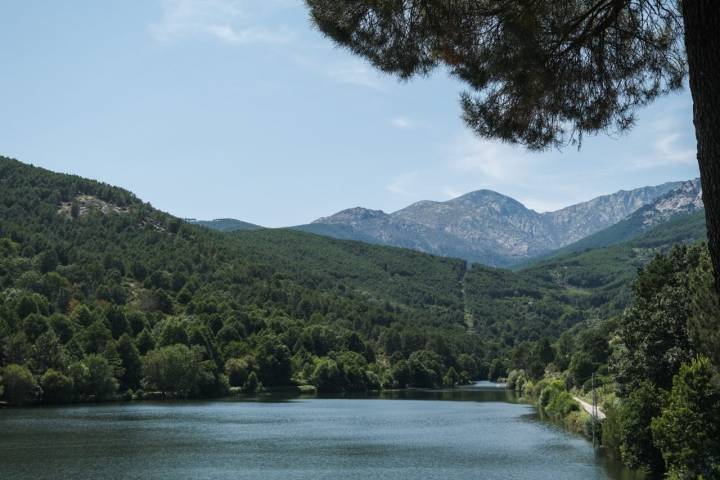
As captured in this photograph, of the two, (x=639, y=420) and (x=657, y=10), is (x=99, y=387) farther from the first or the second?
(x=657, y=10)

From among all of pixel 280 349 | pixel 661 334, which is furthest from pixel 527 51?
pixel 280 349

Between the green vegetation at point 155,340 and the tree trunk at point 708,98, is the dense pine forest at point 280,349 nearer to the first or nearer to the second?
the green vegetation at point 155,340

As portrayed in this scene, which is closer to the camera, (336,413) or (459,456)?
(459,456)

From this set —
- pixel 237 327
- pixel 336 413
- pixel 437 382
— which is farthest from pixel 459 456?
pixel 437 382

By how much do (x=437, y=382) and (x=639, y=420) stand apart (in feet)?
419

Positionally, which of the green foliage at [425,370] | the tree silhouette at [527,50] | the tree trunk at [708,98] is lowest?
the green foliage at [425,370]

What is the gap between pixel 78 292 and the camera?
519 ft

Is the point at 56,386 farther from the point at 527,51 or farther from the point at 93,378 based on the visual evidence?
the point at 527,51

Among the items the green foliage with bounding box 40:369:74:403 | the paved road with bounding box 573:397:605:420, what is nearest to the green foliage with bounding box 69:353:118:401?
the green foliage with bounding box 40:369:74:403

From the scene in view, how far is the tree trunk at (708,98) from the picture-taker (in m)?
8.77

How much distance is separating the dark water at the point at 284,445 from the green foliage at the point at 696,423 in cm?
1059

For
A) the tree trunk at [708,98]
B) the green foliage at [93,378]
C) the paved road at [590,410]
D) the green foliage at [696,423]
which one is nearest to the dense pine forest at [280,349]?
the green foliage at [696,423]

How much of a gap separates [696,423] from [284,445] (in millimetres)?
34513

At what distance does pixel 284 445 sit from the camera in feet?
201
